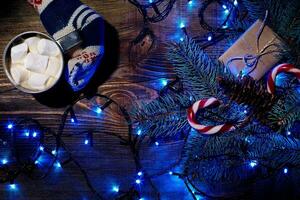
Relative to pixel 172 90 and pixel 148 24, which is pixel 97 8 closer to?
pixel 148 24

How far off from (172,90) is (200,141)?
21 cm

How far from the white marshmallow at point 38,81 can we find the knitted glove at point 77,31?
Answer: 0.07 m

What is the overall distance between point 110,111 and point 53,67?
0.25 meters

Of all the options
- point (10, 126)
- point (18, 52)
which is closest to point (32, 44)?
point (18, 52)

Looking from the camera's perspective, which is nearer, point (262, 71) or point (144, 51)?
point (262, 71)

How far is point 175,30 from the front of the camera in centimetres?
136

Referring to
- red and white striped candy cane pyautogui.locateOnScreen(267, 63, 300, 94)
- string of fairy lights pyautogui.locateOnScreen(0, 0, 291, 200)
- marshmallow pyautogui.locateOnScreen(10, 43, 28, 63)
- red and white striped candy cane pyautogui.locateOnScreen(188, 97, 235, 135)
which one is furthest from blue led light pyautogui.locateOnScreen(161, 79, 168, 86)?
marshmallow pyautogui.locateOnScreen(10, 43, 28, 63)

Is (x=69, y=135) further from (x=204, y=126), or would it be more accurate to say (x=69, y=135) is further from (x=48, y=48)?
(x=204, y=126)

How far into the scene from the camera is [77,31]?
48.4 inches

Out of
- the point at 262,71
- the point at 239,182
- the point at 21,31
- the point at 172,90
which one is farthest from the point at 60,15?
the point at 239,182

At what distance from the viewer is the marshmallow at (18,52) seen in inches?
48.6

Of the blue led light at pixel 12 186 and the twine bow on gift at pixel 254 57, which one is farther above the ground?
the twine bow on gift at pixel 254 57

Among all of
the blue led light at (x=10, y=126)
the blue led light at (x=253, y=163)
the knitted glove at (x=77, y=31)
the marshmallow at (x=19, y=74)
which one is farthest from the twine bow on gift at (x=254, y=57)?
the blue led light at (x=10, y=126)

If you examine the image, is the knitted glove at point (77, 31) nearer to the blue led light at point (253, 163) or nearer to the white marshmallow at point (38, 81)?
the white marshmallow at point (38, 81)
